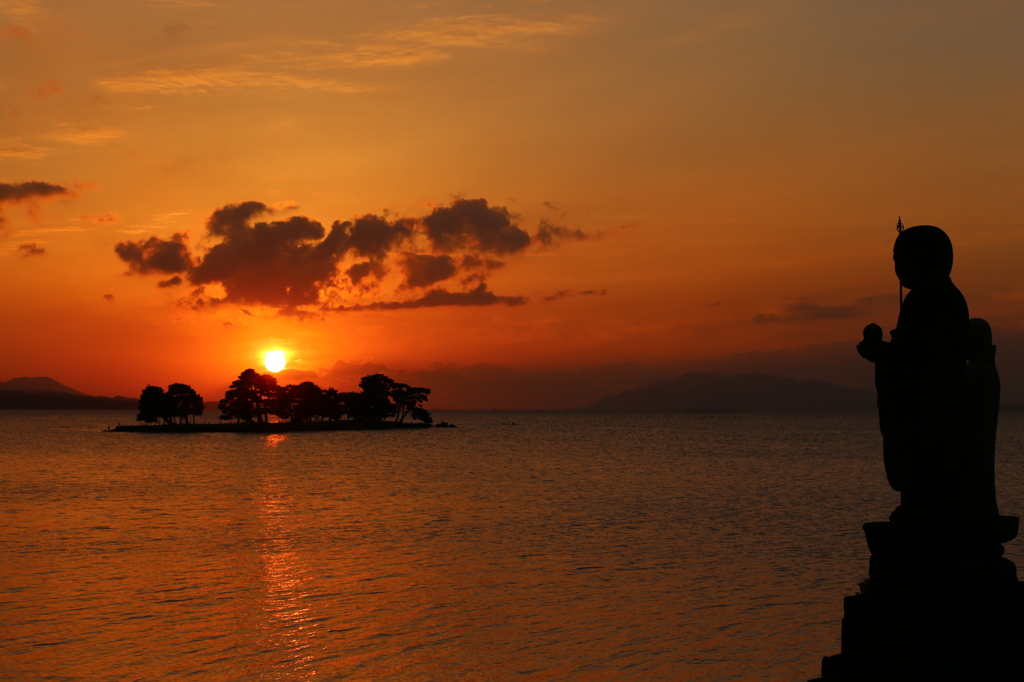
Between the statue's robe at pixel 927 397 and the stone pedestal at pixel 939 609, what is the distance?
1.06 ft

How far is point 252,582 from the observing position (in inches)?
1088

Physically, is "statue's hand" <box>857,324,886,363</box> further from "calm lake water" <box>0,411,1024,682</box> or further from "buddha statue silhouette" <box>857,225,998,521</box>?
"calm lake water" <box>0,411,1024,682</box>

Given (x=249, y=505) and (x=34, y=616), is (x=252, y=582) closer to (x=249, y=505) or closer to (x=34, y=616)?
(x=34, y=616)

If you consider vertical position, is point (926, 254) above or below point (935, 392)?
above

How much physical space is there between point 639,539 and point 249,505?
26384mm

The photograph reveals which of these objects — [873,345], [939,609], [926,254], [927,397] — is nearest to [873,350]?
[873,345]

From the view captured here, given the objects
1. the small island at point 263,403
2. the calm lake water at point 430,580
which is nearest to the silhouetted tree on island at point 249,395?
the small island at point 263,403

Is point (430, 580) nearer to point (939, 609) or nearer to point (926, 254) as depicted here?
point (939, 609)

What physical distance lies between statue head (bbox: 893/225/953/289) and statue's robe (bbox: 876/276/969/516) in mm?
82

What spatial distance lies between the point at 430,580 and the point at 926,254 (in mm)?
22441

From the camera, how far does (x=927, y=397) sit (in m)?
7.89

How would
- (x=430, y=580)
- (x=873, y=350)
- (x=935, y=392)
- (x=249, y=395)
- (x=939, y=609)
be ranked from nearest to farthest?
1. (x=939, y=609)
2. (x=935, y=392)
3. (x=873, y=350)
4. (x=430, y=580)
5. (x=249, y=395)

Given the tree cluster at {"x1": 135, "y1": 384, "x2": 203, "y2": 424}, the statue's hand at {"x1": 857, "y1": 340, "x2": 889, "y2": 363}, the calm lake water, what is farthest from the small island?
the statue's hand at {"x1": 857, "y1": 340, "x2": 889, "y2": 363}

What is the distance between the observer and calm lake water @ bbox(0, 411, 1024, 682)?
63.5ft
